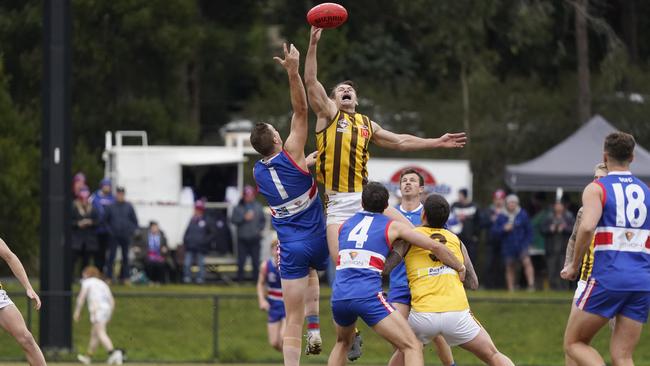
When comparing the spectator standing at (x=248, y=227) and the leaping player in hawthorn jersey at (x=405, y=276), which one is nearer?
the leaping player in hawthorn jersey at (x=405, y=276)

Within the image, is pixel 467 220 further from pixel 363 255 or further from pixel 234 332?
pixel 363 255

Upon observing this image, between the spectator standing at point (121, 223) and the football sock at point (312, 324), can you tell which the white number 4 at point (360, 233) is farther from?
the spectator standing at point (121, 223)

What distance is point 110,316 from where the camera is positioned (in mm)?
21016

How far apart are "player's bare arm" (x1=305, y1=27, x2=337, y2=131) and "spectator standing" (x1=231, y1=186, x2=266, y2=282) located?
1323 centimetres

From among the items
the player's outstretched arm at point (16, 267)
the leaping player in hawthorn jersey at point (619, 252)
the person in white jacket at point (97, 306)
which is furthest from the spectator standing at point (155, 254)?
the leaping player in hawthorn jersey at point (619, 252)

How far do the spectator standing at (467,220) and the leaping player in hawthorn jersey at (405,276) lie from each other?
12.0 meters

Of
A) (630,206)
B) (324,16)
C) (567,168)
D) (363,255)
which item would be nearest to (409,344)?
(363,255)

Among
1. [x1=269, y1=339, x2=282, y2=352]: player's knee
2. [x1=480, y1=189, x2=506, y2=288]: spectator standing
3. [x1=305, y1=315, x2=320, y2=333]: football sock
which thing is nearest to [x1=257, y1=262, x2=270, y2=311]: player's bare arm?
[x1=269, y1=339, x2=282, y2=352]: player's knee

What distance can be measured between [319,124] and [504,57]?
28670 millimetres

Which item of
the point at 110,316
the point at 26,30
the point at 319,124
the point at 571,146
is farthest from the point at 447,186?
the point at 319,124

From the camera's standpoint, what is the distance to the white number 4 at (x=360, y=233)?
459 inches

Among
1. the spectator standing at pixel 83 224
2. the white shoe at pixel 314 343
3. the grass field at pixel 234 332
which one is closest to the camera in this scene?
the white shoe at pixel 314 343

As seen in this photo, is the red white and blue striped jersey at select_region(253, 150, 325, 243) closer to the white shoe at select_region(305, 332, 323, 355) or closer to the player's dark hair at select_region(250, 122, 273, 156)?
the player's dark hair at select_region(250, 122, 273, 156)

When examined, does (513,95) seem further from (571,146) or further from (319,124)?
(319,124)
